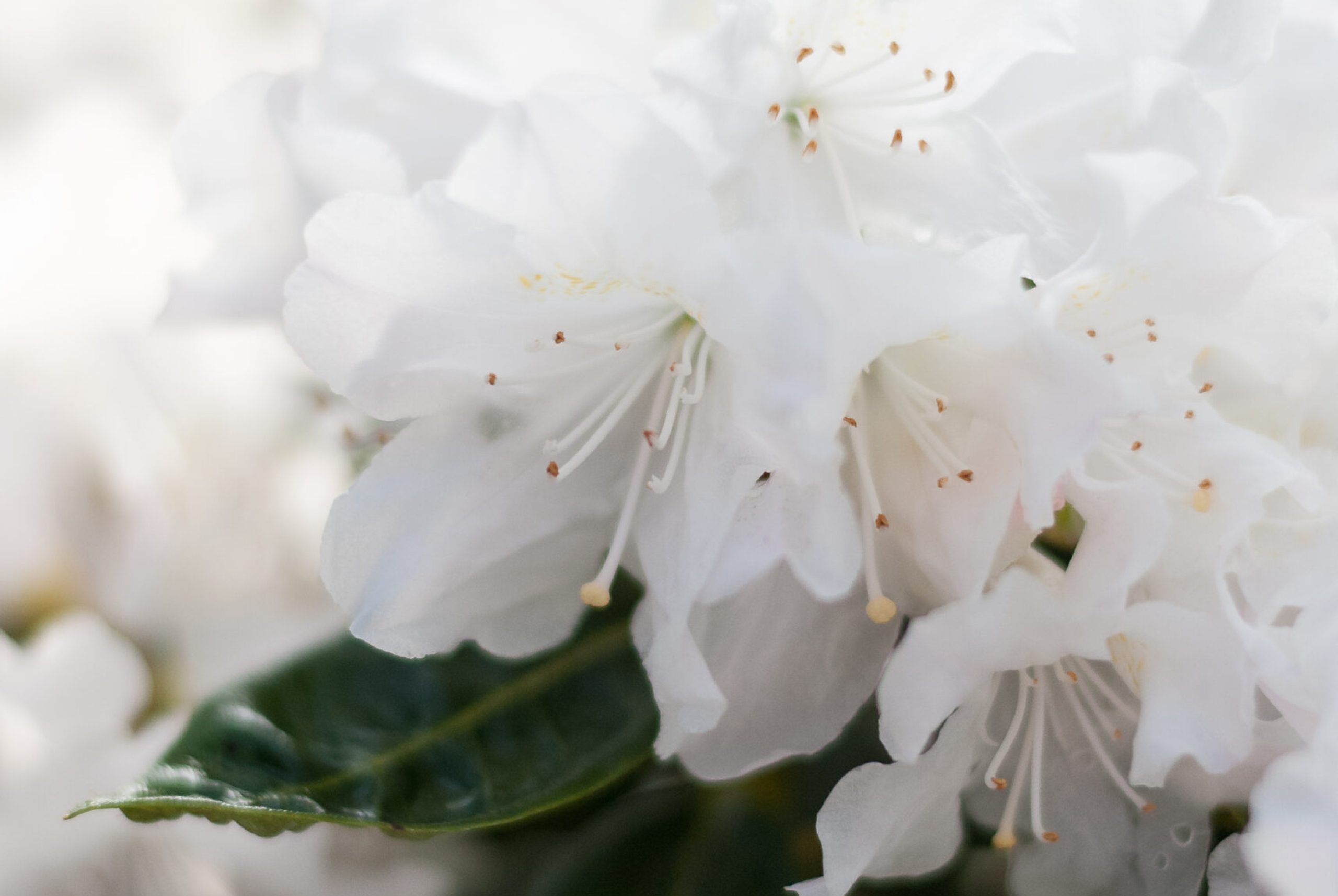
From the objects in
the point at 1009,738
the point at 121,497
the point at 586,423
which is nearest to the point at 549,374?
the point at 586,423

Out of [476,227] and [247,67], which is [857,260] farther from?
[247,67]

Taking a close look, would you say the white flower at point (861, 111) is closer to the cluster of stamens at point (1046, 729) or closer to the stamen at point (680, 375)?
the stamen at point (680, 375)

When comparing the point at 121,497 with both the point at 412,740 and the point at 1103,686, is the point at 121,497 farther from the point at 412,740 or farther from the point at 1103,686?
the point at 1103,686

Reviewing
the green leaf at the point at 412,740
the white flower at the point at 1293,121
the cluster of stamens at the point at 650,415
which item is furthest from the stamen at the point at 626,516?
the white flower at the point at 1293,121

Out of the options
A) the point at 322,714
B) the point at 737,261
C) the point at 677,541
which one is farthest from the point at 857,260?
the point at 322,714

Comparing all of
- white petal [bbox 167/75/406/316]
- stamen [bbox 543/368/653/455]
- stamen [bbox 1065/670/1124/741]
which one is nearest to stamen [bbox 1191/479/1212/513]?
stamen [bbox 1065/670/1124/741]

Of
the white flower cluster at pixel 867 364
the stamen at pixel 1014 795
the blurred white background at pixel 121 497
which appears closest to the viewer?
the white flower cluster at pixel 867 364
